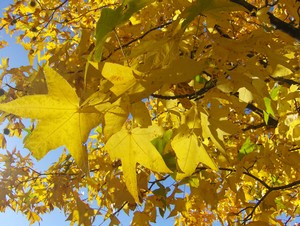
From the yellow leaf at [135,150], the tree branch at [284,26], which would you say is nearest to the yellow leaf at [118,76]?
the yellow leaf at [135,150]

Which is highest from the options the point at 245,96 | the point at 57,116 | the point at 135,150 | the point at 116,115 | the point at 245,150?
the point at 57,116

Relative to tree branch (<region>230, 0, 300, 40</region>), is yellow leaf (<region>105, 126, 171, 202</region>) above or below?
above

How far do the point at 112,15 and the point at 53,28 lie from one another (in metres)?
2.93

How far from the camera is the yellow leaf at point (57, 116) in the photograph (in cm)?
86

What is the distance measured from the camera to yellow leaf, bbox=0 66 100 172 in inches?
33.7

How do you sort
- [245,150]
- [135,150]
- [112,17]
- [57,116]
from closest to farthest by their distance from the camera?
[112,17] → [57,116] → [135,150] → [245,150]

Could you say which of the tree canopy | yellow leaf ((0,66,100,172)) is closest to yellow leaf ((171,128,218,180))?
the tree canopy

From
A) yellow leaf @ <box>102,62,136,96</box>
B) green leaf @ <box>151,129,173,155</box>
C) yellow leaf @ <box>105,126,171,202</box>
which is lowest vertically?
green leaf @ <box>151,129,173,155</box>

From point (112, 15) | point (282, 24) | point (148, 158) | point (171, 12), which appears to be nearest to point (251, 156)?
point (282, 24)

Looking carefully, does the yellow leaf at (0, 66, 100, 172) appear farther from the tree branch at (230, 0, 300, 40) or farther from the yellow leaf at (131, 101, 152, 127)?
the tree branch at (230, 0, 300, 40)

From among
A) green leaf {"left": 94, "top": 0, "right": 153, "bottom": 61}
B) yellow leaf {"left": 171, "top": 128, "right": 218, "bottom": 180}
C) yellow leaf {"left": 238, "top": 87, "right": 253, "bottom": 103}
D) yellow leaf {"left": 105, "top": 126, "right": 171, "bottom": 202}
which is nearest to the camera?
green leaf {"left": 94, "top": 0, "right": 153, "bottom": 61}

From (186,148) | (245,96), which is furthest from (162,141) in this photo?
(245,96)

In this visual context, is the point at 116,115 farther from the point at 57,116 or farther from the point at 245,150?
the point at 245,150

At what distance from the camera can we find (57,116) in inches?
35.7
